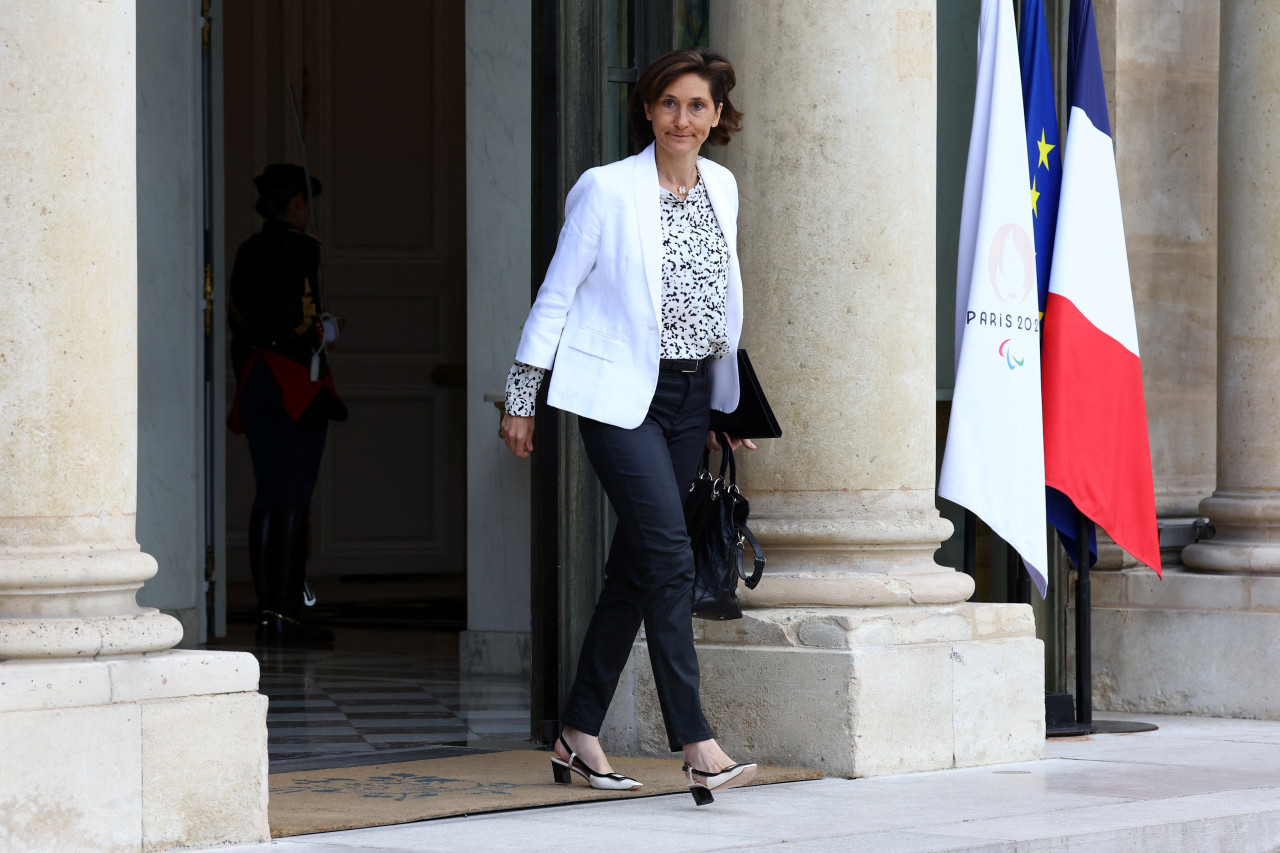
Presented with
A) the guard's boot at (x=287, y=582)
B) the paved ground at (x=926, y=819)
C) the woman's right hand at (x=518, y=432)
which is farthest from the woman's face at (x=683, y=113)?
the guard's boot at (x=287, y=582)

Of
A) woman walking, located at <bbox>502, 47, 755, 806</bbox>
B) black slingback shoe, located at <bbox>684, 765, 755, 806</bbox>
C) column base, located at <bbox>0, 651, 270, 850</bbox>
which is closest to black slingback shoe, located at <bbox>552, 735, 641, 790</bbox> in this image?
woman walking, located at <bbox>502, 47, 755, 806</bbox>

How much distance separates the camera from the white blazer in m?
4.77

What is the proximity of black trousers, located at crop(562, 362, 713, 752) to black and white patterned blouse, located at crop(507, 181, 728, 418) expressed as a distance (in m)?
0.08

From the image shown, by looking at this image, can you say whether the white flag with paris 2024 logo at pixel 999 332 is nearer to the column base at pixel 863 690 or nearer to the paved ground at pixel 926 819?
the column base at pixel 863 690

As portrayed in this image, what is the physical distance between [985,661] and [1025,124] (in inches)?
69.1

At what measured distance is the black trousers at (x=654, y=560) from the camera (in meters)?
4.68

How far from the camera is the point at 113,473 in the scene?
163 inches

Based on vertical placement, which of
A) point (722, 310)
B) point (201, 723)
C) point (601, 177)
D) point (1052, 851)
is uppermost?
point (601, 177)

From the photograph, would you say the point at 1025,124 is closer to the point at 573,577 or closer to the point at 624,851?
the point at 573,577

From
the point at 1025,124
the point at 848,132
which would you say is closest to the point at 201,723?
the point at 848,132

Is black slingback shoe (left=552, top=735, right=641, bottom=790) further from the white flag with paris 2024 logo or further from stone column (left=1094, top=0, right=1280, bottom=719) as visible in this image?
stone column (left=1094, top=0, right=1280, bottom=719)

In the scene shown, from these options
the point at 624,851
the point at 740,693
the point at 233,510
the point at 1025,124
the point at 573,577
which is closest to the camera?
the point at 624,851

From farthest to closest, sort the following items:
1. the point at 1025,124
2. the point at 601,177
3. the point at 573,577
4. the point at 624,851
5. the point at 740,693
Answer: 1. the point at 1025,124
2. the point at 573,577
3. the point at 740,693
4. the point at 601,177
5. the point at 624,851

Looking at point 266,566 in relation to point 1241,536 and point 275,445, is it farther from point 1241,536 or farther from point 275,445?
point 1241,536
